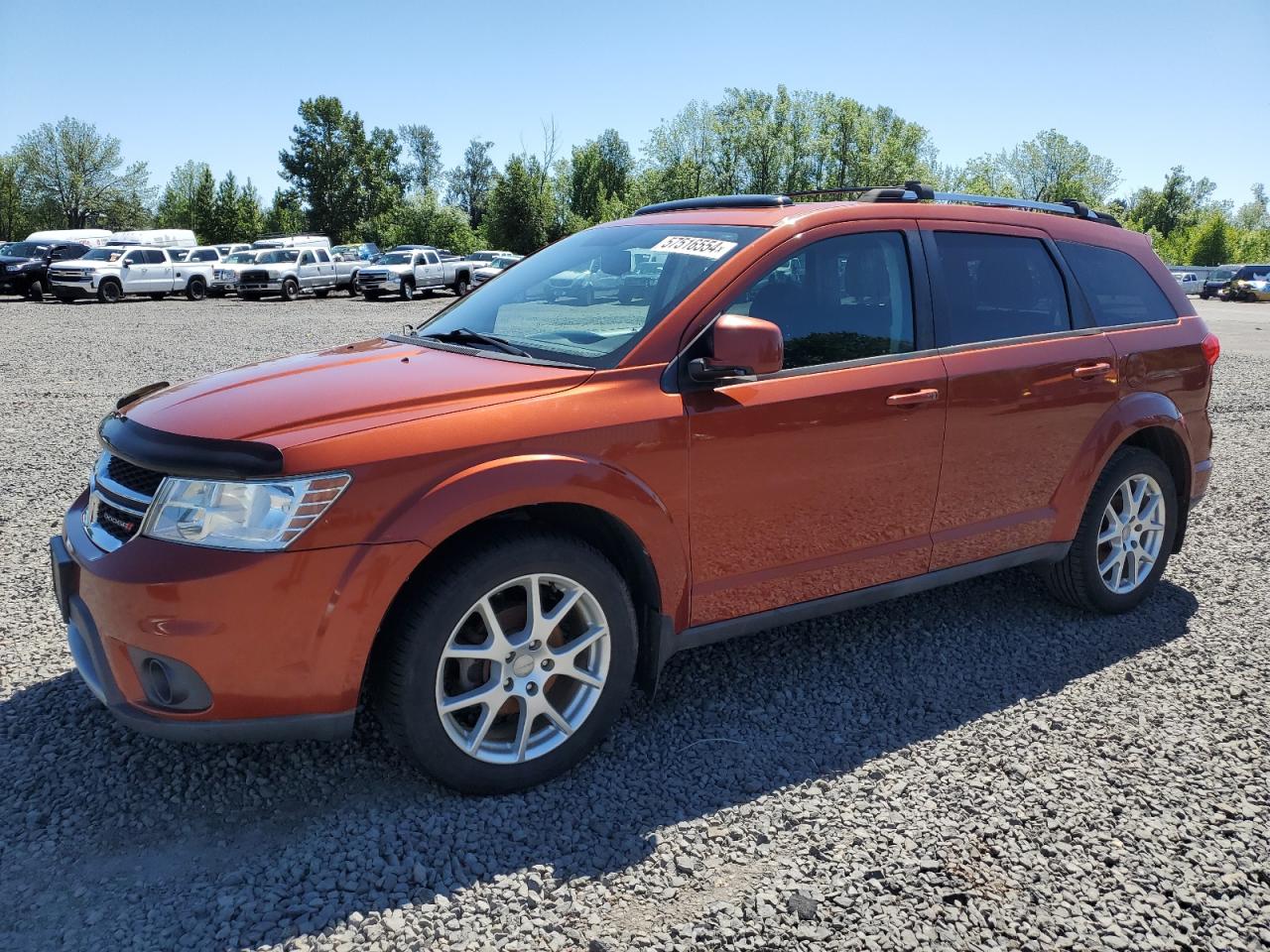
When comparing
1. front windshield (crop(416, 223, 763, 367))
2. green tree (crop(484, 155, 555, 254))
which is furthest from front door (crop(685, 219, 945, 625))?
green tree (crop(484, 155, 555, 254))

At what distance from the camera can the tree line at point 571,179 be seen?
7069 centimetres

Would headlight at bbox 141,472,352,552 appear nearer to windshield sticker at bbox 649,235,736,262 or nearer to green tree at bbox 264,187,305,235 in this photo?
windshield sticker at bbox 649,235,736,262

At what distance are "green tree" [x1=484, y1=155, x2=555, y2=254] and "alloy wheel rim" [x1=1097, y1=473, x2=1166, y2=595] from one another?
196ft

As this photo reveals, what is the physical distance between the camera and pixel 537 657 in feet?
9.80

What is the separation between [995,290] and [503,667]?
102 inches

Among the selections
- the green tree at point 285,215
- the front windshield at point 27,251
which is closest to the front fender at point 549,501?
the front windshield at point 27,251

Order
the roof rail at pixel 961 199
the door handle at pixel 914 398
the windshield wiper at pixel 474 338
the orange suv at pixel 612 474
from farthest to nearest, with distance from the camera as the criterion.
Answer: the roof rail at pixel 961 199
the door handle at pixel 914 398
the windshield wiper at pixel 474 338
the orange suv at pixel 612 474

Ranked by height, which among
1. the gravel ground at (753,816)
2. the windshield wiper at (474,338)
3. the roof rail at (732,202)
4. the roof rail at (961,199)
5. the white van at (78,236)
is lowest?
the gravel ground at (753,816)

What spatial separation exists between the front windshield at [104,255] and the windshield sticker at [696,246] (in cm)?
3169

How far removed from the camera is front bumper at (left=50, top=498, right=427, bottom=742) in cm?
255

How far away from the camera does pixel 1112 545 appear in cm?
453

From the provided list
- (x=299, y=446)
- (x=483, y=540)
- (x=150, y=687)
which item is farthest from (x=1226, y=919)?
(x=150, y=687)

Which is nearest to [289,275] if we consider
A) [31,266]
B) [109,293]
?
[109,293]

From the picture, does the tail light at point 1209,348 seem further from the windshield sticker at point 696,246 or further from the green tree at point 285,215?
the green tree at point 285,215
